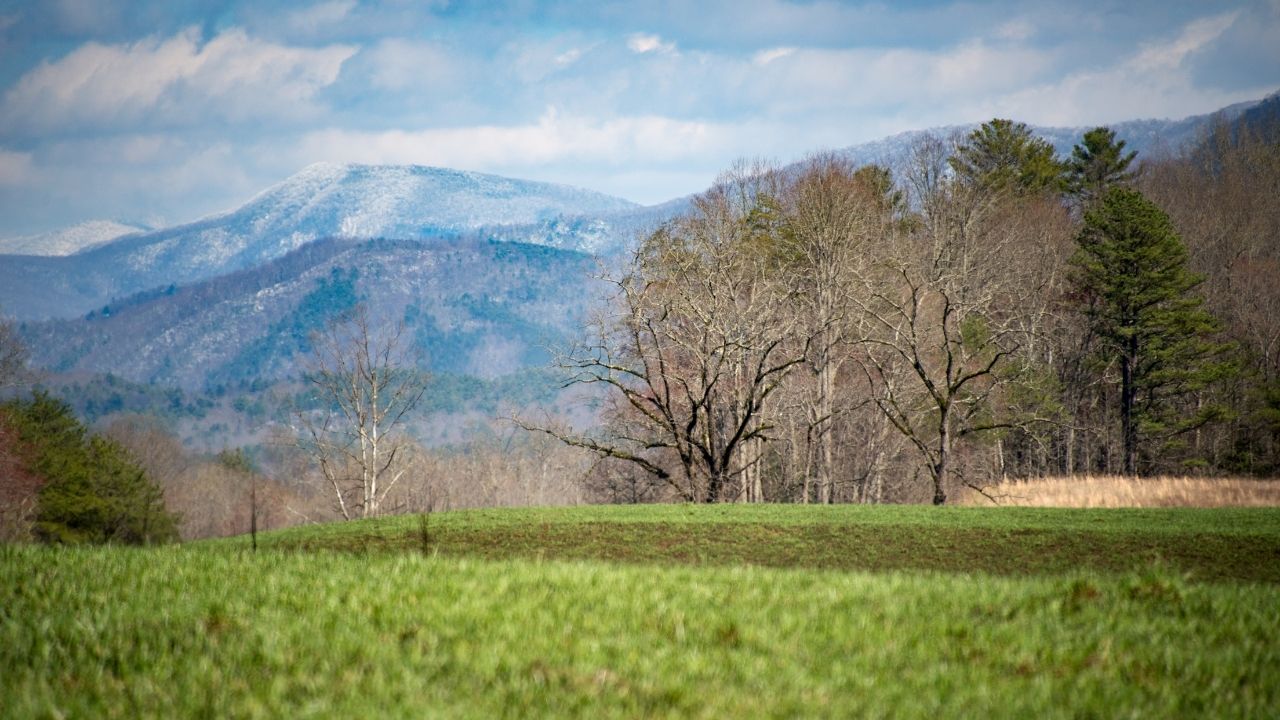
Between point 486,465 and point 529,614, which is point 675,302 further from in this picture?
point 486,465

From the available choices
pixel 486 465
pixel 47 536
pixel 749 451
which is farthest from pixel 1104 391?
pixel 486 465

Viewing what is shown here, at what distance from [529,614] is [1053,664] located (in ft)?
11.8

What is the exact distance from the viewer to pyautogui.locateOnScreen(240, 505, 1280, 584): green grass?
15.1 meters

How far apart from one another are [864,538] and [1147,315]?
35.5 meters

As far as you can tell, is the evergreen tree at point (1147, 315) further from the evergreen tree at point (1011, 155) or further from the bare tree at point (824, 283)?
the evergreen tree at point (1011, 155)

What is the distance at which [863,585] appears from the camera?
25.1 ft

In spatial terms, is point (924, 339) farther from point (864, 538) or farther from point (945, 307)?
point (864, 538)

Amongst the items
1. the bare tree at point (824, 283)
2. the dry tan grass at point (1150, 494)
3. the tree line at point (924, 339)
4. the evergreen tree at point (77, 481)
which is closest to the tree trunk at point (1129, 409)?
the tree line at point (924, 339)

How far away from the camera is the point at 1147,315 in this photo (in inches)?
1764

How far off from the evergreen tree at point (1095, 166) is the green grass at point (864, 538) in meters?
53.7

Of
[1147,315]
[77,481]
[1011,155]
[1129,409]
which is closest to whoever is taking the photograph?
[1147,315]

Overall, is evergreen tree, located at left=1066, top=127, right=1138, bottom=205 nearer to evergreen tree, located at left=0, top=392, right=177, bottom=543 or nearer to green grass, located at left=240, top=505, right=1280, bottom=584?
green grass, located at left=240, top=505, right=1280, bottom=584

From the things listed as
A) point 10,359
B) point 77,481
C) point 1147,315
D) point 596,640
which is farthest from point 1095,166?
point 77,481

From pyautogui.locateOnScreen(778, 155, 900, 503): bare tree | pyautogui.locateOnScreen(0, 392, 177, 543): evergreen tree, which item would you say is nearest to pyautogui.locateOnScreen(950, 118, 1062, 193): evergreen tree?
pyautogui.locateOnScreen(778, 155, 900, 503): bare tree
